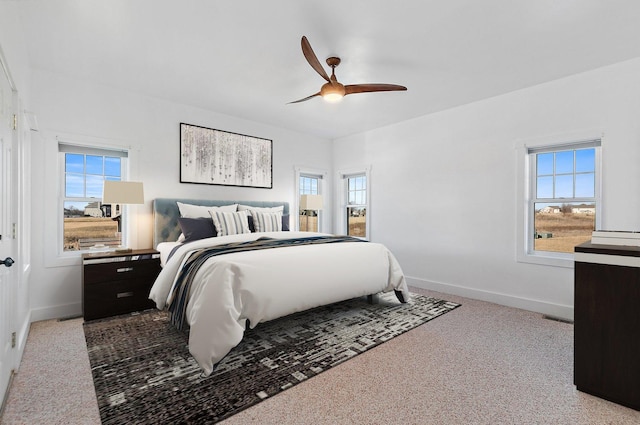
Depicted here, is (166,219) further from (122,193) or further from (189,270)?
(189,270)

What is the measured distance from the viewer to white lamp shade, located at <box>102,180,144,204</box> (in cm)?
337

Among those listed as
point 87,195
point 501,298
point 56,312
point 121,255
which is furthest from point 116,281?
point 501,298

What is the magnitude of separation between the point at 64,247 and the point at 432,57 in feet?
14.4

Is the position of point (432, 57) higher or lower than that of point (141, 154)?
higher

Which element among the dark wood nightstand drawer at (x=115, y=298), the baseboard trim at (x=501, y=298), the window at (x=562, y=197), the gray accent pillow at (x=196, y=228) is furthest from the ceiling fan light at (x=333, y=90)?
the baseboard trim at (x=501, y=298)

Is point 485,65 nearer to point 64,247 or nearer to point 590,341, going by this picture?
point 590,341

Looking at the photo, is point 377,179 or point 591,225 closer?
point 591,225

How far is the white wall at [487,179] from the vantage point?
3123mm

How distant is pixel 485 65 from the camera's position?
316 centimetres

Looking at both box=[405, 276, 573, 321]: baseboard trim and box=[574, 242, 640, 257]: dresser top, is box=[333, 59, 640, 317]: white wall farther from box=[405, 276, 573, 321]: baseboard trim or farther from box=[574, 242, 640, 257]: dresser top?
box=[574, 242, 640, 257]: dresser top

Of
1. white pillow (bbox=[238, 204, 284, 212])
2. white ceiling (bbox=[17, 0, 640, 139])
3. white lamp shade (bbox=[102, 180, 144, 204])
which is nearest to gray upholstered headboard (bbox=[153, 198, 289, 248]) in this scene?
white lamp shade (bbox=[102, 180, 144, 204])

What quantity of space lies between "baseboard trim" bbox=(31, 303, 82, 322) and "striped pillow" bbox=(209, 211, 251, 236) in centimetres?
169

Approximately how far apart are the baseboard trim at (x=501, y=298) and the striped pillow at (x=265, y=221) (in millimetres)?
2176

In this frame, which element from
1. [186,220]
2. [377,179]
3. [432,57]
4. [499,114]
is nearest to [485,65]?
[432,57]
